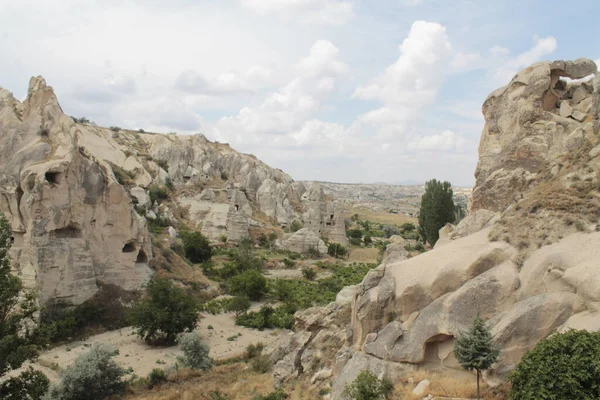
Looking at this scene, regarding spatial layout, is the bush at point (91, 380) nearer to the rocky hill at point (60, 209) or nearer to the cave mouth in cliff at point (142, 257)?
the rocky hill at point (60, 209)

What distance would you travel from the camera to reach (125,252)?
2253 centimetres

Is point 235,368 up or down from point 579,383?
down

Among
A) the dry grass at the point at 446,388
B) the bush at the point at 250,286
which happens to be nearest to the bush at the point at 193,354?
the dry grass at the point at 446,388

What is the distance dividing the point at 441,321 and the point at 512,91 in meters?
10.3

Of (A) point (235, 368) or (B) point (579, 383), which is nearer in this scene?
(B) point (579, 383)

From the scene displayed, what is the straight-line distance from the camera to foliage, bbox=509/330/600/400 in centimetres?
609

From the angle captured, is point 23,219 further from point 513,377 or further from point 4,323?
point 513,377

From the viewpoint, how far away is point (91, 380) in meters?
12.4

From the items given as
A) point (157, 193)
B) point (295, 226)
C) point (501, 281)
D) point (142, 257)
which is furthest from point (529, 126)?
point (157, 193)

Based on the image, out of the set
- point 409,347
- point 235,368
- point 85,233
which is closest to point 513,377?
point 409,347

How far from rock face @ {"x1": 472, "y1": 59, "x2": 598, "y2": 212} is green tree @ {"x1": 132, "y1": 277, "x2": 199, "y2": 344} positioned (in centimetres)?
1282

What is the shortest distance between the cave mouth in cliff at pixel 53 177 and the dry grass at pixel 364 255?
31.2 m

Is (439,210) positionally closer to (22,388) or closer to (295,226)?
(295,226)

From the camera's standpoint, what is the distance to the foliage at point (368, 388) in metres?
Result: 8.59
